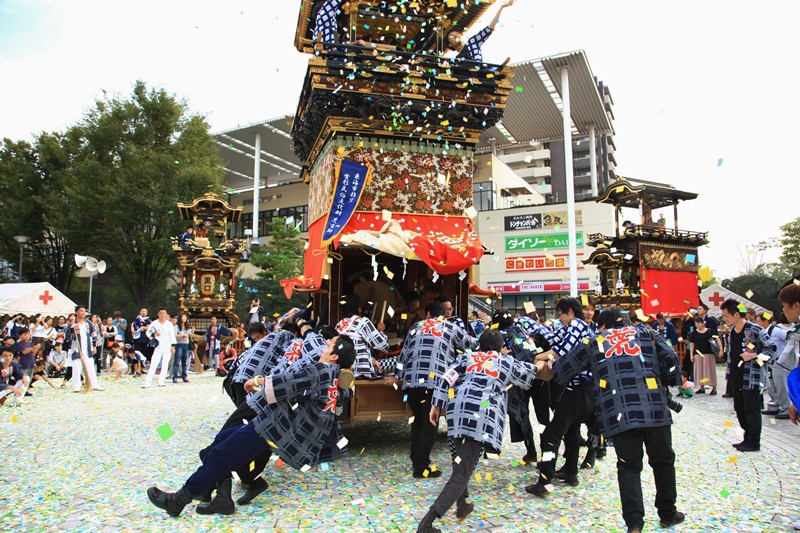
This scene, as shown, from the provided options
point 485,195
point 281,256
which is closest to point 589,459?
point 281,256

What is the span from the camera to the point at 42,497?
515cm

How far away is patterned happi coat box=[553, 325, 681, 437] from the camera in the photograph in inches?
172

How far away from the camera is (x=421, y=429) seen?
6.07m

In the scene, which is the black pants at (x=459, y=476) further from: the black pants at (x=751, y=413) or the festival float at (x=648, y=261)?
the festival float at (x=648, y=261)

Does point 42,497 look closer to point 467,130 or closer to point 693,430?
point 467,130

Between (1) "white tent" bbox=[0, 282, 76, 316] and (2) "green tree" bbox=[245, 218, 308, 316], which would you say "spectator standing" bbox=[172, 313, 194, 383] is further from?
(2) "green tree" bbox=[245, 218, 308, 316]

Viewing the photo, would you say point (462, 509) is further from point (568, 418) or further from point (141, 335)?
point (141, 335)

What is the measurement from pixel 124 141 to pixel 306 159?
74.7 ft

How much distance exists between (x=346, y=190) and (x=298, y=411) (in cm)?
437

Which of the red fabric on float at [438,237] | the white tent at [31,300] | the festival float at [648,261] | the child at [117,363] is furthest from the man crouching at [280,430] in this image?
the festival float at [648,261]

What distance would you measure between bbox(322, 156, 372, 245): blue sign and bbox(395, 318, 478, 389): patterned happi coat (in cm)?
265

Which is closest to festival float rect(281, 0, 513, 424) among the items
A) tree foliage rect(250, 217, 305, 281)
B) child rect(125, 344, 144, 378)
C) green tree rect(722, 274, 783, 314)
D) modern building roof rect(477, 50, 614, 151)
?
child rect(125, 344, 144, 378)

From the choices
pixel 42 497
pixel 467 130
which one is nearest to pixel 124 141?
pixel 467 130

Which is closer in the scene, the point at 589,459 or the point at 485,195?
the point at 589,459
